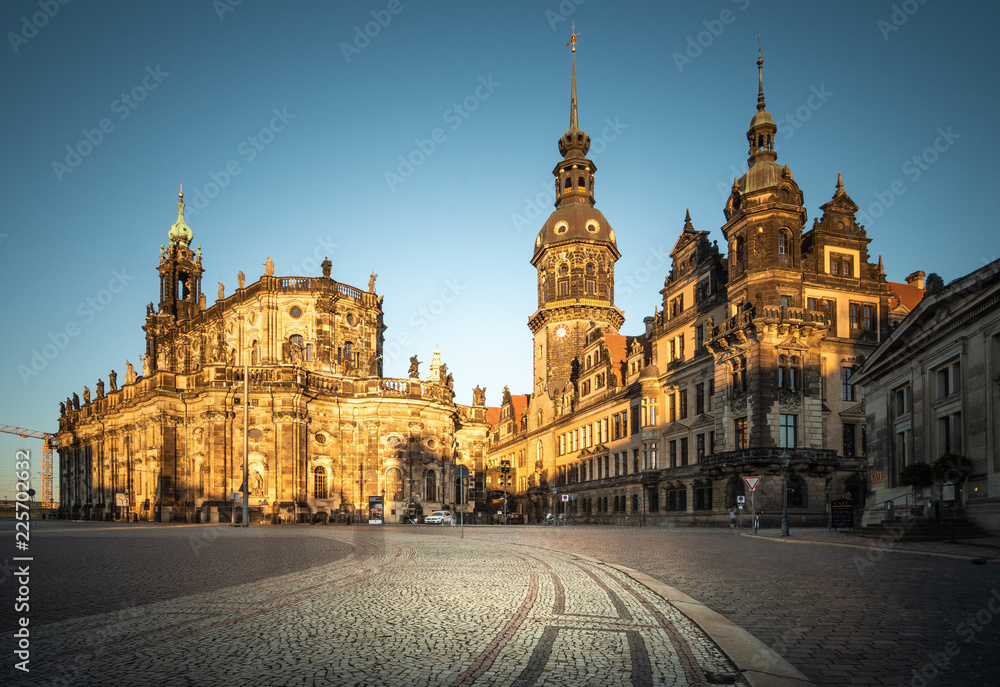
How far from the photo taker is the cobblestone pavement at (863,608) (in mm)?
6636

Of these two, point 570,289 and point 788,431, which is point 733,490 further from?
point 570,289

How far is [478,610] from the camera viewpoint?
31.5 ft

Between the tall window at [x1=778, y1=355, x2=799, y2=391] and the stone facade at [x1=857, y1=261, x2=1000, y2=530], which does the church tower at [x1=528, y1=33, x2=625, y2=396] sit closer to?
the tall window at [x1=778, y1=355, x2=799, y2=391]

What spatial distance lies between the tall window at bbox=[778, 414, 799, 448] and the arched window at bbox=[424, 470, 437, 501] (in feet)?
103

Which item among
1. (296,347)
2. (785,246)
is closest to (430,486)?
(296,347)

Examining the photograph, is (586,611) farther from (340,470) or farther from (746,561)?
(340,470)

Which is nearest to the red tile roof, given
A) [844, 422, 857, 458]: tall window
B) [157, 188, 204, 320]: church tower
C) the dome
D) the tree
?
[844, 422, 857, 458]: tall window

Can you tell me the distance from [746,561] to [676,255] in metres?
43.1

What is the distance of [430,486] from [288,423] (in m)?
13.8

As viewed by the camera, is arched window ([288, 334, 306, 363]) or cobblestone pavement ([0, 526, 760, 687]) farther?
arched window ([288, 334, 306, 363])

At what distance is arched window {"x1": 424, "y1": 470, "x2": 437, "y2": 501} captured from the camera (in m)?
67.8

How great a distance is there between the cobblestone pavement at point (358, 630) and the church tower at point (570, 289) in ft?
226

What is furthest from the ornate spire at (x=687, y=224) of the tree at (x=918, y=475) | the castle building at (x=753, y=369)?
the tree at (x=918, y=475)

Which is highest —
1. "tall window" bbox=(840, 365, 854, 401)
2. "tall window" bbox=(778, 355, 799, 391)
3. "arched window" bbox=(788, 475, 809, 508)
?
"tall window" bbox=(778, 355, 799, 391)
